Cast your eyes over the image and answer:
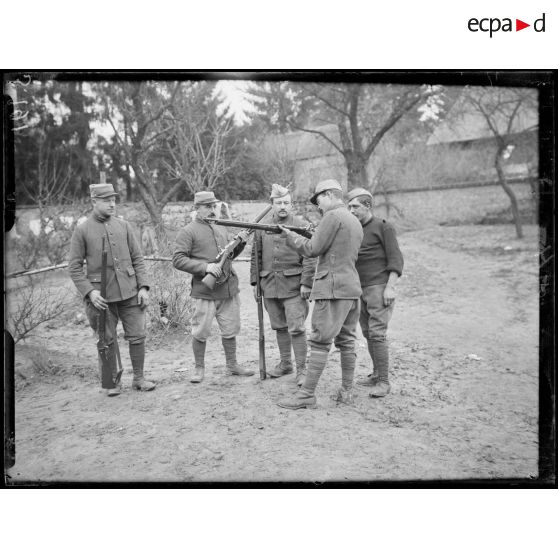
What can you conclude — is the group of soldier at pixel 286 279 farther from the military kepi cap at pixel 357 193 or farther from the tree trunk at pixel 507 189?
the tree trunk at pixel 507 189

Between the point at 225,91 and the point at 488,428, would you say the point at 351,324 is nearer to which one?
the point at 488,428

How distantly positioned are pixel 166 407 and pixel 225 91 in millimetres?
2506

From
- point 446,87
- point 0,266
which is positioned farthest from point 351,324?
point 0,266

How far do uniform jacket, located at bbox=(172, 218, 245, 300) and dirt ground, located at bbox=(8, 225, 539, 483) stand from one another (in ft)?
2.65

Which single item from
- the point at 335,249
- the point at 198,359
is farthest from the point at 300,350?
the point at 335,249

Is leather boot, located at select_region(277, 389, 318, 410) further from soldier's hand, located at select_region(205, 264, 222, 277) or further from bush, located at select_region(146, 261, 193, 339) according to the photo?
bush, located at select_region(146, 261, 193, 339)

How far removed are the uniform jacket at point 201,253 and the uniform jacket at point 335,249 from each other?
0.86 m

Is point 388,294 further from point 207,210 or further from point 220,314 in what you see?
point 207,210

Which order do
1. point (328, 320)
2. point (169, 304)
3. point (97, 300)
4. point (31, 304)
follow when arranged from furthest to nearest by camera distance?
point (169, 304), point (97, 300), point (328, 320), point (31, 304)

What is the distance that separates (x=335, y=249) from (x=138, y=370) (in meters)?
2.10

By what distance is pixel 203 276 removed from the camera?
4.36m

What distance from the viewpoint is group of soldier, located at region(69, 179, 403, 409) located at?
3820mm

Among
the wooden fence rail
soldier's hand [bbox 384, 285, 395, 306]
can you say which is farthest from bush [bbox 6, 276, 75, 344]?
soldier's hand [bbox 384, 285, 395, 306]

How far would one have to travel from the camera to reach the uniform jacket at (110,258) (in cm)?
393
